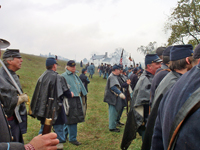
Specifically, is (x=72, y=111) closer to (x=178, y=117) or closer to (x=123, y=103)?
(x=123, y=103)

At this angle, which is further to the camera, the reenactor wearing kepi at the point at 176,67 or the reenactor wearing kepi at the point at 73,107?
the reenactor wearing kepi at the point at 73,107

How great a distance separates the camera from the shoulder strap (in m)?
1.10

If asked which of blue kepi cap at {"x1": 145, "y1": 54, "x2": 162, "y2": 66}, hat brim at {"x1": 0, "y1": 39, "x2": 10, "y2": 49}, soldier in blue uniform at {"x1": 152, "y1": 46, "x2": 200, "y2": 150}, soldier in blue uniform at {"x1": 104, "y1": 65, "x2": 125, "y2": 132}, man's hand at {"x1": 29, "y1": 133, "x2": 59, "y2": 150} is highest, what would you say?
hat brim at {"x1": 0, "y1": 39, "x2": 10, "y2": 49}

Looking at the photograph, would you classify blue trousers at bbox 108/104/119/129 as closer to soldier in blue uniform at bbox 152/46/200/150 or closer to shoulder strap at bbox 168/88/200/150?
soldier in blue uniform at bbox 152/46/200/150

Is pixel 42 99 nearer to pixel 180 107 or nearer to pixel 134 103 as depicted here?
pixel 134 103

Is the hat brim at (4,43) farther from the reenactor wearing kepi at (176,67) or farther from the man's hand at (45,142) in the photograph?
the reenactor wearing kepi at (176,67)

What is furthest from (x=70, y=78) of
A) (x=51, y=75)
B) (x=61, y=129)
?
(x=61, y=129)

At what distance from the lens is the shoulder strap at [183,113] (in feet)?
3.61

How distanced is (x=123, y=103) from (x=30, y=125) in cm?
348

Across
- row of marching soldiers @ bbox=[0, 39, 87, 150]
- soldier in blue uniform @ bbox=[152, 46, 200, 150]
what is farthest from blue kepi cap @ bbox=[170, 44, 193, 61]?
row of marching soldiers @ bbox=[0, 39, 87, 150]

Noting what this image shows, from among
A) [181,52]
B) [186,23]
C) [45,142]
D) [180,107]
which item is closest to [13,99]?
[45,142]

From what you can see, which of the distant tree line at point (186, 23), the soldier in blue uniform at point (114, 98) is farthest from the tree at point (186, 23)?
the soldier in blue uniform at point (114, 98)

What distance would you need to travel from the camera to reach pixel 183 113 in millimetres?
1164

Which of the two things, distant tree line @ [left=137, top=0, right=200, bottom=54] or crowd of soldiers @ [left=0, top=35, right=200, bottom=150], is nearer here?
crowd of soldiers @ [left=0, top=35, right=200, bottom=150]
